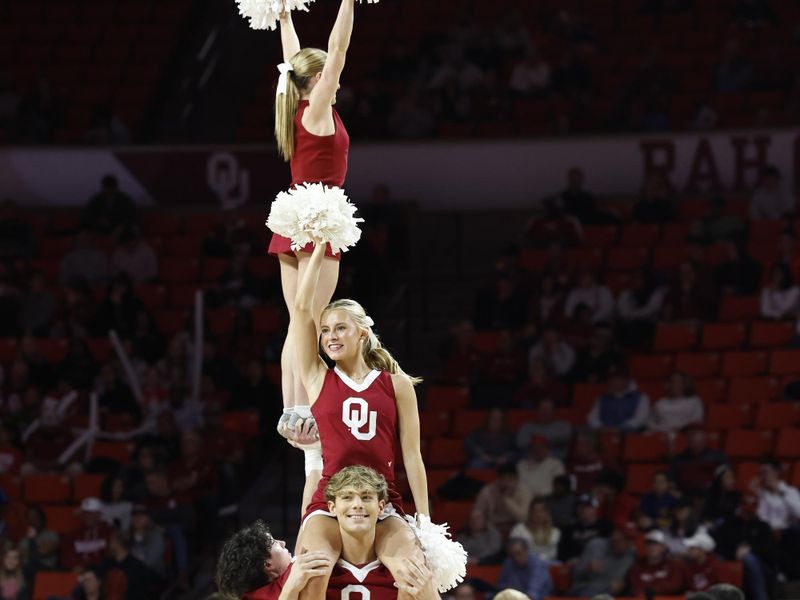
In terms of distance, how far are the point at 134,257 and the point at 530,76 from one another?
470 centimetres

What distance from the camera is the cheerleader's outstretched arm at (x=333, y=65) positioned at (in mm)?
6145

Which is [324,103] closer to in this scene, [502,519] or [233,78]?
[502,519]

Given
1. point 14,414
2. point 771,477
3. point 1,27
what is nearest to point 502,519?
point 771,477

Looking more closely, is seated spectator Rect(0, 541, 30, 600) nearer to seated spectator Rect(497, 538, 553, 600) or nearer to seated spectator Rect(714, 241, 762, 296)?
seated spectator Rect(497, 538, 553, 600)

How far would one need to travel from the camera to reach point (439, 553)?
6039 millimetres

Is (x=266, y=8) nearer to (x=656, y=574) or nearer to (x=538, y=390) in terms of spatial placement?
(x=656, y=574)

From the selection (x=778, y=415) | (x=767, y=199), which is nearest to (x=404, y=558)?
(x=778, y=415)

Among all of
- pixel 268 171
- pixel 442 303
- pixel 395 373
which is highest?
pixel 268 171

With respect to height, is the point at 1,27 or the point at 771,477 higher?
the point at 1,27

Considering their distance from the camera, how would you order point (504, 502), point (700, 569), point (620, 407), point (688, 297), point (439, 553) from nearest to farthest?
1. point (439, 553)
2. point (700, 569)
3. point (504, 502)
4. point (620, 407)
5. point (688, 297)

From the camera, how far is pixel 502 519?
11.3 metres

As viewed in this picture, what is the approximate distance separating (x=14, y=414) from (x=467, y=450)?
3.98 metres

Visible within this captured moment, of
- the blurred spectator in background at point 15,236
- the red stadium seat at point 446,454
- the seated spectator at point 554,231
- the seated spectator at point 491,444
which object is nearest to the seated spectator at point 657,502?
the seated spectator at point 491,444

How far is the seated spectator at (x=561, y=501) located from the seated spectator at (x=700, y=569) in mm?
1026
